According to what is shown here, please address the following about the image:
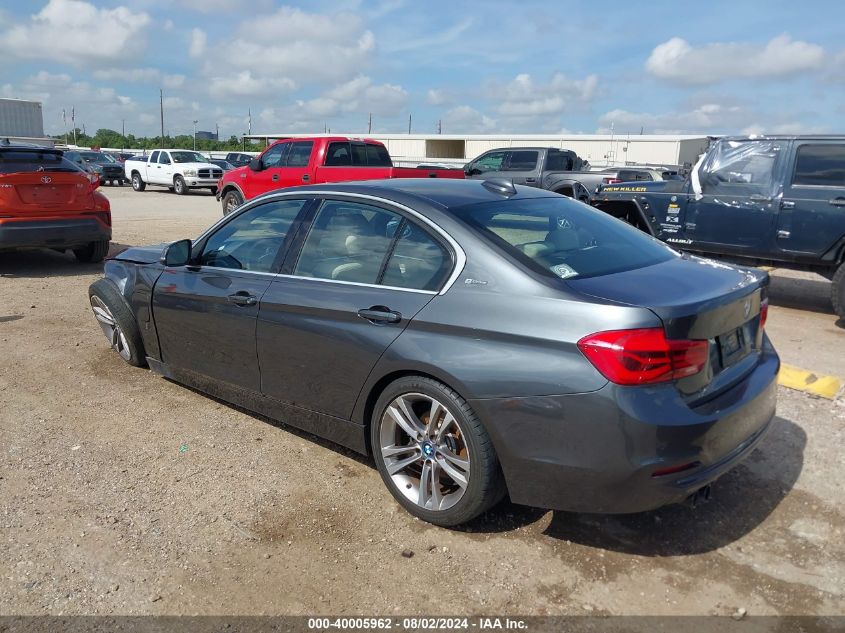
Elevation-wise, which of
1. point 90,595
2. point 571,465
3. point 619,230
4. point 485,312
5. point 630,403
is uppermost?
point 619,230

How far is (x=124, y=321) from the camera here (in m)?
5.07

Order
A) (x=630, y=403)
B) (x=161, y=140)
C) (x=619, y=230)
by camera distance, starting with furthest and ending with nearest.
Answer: (x=161, y=140)
(x=619, y=230)
(x=630, y=403)

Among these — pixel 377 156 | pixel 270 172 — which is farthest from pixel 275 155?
pixel 377 156

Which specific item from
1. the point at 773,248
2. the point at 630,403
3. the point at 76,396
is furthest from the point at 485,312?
the point at 773,248

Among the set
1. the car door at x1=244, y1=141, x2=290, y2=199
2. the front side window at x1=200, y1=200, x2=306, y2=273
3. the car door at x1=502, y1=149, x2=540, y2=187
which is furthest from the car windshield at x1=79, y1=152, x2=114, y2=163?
the front side window at x1=200, y1=200, x2=306, y2=273

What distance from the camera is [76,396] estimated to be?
16.0ft

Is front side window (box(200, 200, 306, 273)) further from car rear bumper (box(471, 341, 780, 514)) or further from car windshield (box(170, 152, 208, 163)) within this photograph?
car windshield (box(170, 152, 208, 163))

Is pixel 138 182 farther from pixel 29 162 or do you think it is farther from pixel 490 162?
pixel 29 162

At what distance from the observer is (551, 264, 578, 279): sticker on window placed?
303 centimetres

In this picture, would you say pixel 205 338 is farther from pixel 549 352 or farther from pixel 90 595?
pixel 549 352

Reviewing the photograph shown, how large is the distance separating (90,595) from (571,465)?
2.05 m

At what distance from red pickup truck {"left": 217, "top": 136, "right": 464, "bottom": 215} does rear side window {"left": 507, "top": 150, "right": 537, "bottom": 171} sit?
157 centimetres

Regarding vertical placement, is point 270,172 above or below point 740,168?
below

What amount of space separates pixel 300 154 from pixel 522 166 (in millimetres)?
5019
